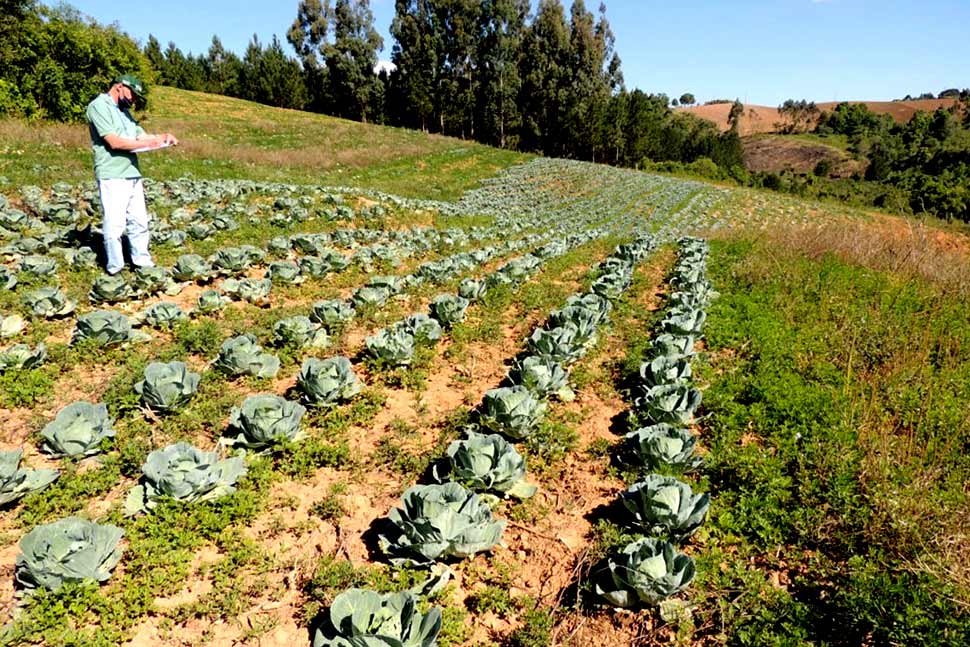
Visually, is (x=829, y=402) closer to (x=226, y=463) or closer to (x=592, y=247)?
(x=226, y=463)

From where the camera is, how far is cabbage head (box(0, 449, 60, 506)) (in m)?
3.61

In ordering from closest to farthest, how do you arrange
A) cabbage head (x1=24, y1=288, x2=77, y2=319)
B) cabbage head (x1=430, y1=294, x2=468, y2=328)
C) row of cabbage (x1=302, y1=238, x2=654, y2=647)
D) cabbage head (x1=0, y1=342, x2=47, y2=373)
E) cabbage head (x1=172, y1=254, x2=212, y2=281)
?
row of cabbage (x1=302, y1=238, x2=654, y2=647), cabbage head (x1=0, y1=342, x2=47, y2=373), cabbage head (x1=24, y1=288, x2=77, y2=319), cabbage head (x1=430, y1=294, x2=468, y2=328), cabbage head (x1=172, y1=254, x2=212, y2=281)

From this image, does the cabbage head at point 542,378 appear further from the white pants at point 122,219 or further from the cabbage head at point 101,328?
the white pants at point 122,219

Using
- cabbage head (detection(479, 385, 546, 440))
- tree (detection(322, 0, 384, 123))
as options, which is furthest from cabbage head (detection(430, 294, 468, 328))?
tree (detection(322, 0, 384, 123))

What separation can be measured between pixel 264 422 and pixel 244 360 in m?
1.53

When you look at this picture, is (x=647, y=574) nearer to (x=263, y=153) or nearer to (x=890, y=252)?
(x=890, y=252)

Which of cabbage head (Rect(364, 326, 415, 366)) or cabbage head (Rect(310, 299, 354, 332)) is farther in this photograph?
cabbage head (Rect(310, 299, 354, 332))

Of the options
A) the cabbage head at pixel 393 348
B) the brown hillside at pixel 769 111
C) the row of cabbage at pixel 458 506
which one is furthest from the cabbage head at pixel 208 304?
the brown hillside at pixel 769 111

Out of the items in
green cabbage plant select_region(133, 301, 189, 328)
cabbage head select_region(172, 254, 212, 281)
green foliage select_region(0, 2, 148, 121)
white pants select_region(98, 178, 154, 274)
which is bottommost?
green cabbage plant select_region(133, 301, 189, 328)

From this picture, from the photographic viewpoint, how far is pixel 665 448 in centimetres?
430

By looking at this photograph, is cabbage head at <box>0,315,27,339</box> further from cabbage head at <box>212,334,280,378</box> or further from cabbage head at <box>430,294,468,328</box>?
cabbage head at <box>430,294,468,328</box>

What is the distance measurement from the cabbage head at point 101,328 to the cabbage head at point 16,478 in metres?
2.44

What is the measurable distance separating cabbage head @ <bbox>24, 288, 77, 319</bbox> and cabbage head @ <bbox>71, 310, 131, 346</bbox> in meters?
0.92

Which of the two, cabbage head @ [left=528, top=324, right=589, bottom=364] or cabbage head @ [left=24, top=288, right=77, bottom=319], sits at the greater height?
cabbage head @ [left=24, top=288, right=77, bottom=319]
